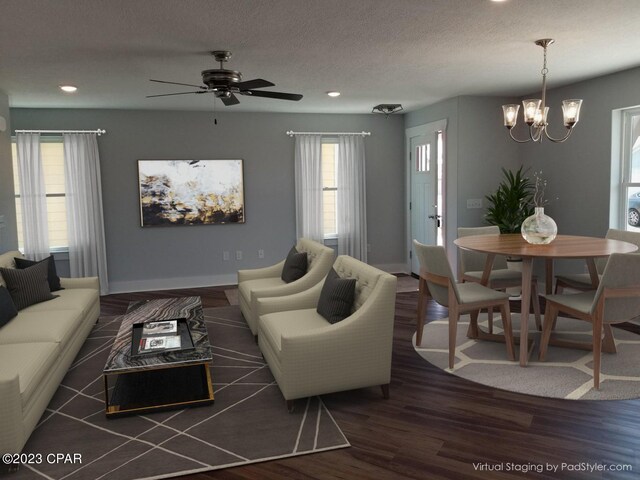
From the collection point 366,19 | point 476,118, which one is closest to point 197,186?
point 476,118

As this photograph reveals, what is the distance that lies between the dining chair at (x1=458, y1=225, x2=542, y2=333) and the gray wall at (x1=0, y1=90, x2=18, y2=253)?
4585 millimetres

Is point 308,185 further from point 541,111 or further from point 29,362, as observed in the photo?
point 29,362

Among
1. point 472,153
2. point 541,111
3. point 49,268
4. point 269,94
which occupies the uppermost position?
point 269,94

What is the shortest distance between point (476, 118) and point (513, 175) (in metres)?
0.86

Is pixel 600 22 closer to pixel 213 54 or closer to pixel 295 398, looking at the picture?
pixel 213 54

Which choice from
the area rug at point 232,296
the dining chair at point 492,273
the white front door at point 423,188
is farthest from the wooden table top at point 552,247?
the area rug at point 232,296

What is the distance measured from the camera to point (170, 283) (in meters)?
7.11

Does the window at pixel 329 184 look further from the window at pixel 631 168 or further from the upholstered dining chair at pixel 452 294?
the window at pixel 631 168

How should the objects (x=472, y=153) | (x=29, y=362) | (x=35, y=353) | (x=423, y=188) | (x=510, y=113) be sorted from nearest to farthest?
(x=29, y=362) < (x=35, y=353) < (x=510, y=113) < (x=472, y=153) < (x=423, y=188)

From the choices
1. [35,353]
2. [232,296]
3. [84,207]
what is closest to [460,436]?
[35,353]

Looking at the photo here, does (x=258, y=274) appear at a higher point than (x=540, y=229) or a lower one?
lower

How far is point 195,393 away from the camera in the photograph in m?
3.44

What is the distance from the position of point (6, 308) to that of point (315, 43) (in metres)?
2.97

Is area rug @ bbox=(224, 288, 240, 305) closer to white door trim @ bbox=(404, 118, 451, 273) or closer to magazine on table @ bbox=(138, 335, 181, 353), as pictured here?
magazine on table @ bbox=(138, 335, 181, 353)
